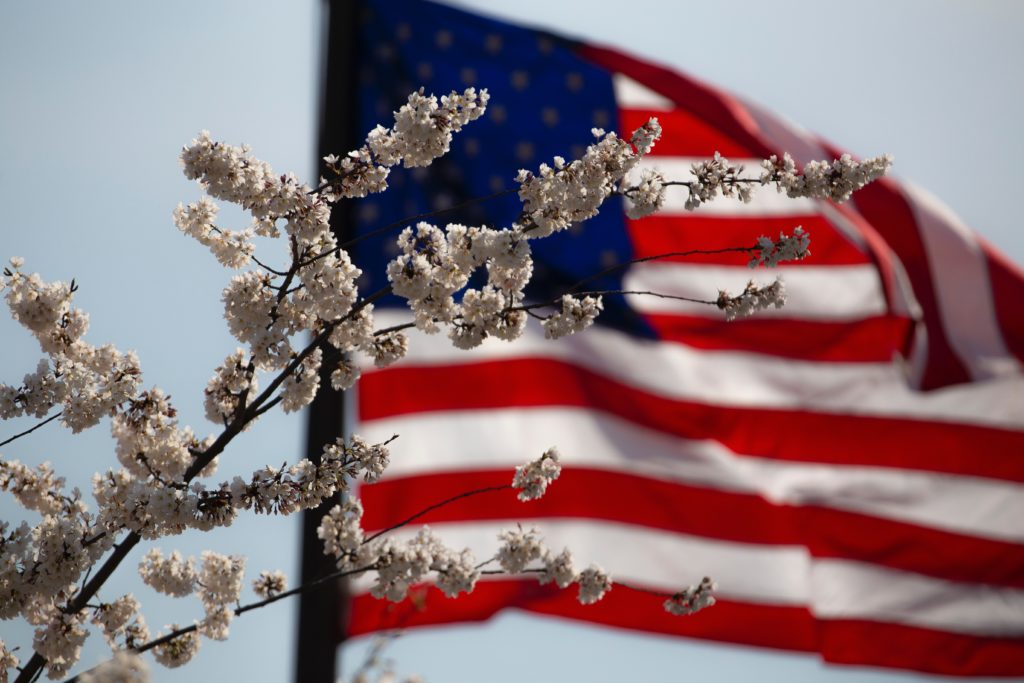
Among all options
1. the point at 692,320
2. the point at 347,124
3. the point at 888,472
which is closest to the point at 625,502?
the point at 692,320

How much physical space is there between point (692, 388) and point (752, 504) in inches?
34.2

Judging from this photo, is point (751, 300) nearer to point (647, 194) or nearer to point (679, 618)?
point (647, 194)

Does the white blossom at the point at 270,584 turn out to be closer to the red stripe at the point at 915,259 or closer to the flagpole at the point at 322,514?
the flagpole at the point at 322,514

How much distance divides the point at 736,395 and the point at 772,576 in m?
1.22

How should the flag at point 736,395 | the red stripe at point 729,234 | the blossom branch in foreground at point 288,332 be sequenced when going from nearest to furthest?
the blossom branch in foreground at point 288,332 → the flag at point 736,395 → the red stripe at point 729,234

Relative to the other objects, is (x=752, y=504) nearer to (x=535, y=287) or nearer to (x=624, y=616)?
(x=624, y=616)

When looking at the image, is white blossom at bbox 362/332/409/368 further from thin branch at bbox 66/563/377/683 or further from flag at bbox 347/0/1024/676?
flag at bbox 347/0/1024/676

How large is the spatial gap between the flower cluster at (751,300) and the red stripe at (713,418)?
3895 mm

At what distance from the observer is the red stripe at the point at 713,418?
750cm

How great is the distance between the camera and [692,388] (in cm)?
785

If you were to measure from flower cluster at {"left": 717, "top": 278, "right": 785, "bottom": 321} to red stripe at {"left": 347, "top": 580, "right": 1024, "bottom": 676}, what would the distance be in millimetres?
3819

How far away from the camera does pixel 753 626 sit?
7.62m

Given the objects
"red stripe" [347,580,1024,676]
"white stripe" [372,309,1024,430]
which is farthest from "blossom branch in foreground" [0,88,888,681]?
"white stripe" [372,309,1024,430]

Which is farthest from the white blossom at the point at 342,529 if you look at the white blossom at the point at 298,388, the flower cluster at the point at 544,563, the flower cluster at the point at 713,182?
the flower cluster at the point at 713,182
